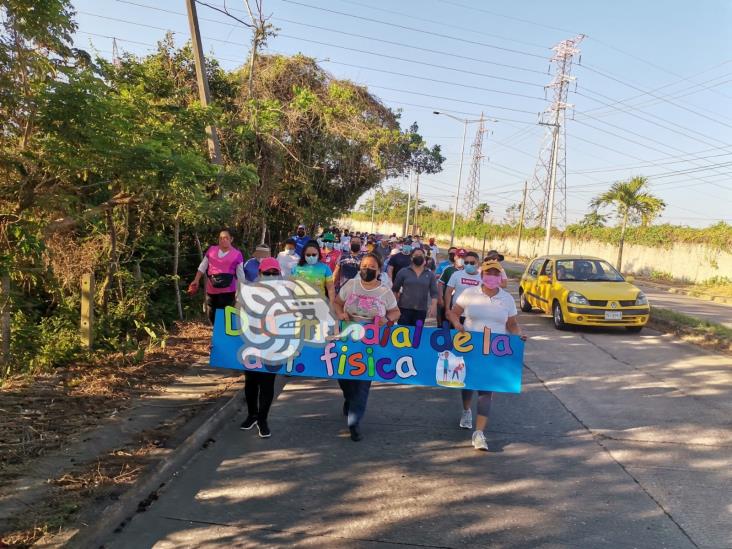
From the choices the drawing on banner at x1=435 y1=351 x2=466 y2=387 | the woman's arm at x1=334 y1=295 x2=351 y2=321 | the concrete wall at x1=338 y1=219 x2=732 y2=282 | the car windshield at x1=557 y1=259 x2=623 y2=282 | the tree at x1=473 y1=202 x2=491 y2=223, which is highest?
the tree at x1=473 y1=202 x2=491 y2=223

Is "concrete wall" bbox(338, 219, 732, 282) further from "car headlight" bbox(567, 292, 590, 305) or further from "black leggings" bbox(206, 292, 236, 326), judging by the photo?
"black leggings" bbox(206, 292, 236, 326)

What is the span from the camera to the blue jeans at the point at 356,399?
5.15 m

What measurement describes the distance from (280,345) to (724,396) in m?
5.81

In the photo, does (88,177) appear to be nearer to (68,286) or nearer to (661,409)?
(68,286)

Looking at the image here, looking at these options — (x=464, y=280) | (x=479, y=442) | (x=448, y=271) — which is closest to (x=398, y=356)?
(x=479, y=442)

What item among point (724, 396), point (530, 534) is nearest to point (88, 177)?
point (530, 534)

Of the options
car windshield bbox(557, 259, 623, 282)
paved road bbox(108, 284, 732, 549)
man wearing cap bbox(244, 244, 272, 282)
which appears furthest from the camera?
car windshield bbox(557, 259, 623, 282)

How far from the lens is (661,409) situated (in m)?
6.37

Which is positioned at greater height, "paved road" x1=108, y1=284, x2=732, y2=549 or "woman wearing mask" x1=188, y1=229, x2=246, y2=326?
"woman wearing mask" x1=188, y1=229, x2=246, y2=326

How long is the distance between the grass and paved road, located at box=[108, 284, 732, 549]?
13.1 feet

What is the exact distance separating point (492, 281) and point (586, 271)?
27.7 feet

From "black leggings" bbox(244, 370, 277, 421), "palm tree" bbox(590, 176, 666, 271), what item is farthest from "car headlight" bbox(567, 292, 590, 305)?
"palm tree" bbox(590, 176, 666, 271)

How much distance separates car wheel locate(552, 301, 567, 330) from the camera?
11609 millimetres

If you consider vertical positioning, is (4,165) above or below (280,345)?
above
